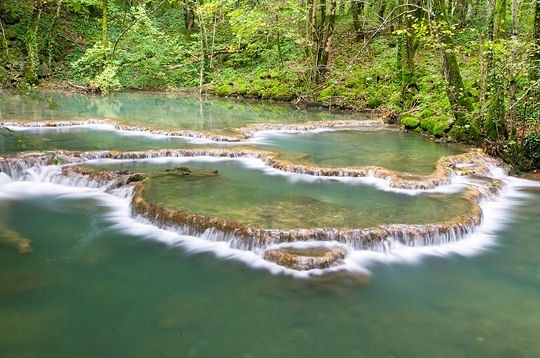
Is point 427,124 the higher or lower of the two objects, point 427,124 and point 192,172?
the higher

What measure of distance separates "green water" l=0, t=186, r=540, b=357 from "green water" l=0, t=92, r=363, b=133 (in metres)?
9.15

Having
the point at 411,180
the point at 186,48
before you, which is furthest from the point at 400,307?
the point at 186,48

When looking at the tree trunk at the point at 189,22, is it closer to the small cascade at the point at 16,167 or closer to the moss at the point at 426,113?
the moss at the point at 426,113

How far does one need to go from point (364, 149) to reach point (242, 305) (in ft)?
28.7

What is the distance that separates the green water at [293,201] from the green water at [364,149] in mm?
1679

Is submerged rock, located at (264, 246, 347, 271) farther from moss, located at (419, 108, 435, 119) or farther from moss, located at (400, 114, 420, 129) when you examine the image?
moss, located at (419, 108, 435, 119)

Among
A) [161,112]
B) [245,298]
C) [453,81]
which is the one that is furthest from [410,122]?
[245,298]

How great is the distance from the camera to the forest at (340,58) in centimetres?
1238

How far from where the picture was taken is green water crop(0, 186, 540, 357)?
542cm

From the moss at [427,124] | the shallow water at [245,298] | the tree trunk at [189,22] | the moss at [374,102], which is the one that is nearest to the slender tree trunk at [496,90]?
the moss at [427,124]

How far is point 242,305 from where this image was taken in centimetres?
623

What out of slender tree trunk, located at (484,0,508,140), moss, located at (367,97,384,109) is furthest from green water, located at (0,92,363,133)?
slender tree trunk, located at (484,0,508,140)

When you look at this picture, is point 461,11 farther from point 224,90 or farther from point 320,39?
point 224,90

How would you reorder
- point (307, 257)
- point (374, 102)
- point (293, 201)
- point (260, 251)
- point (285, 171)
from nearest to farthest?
point (307, 257)
point (260, 251)
point (293, 201)
point (285, 171)
point (374, 102)
